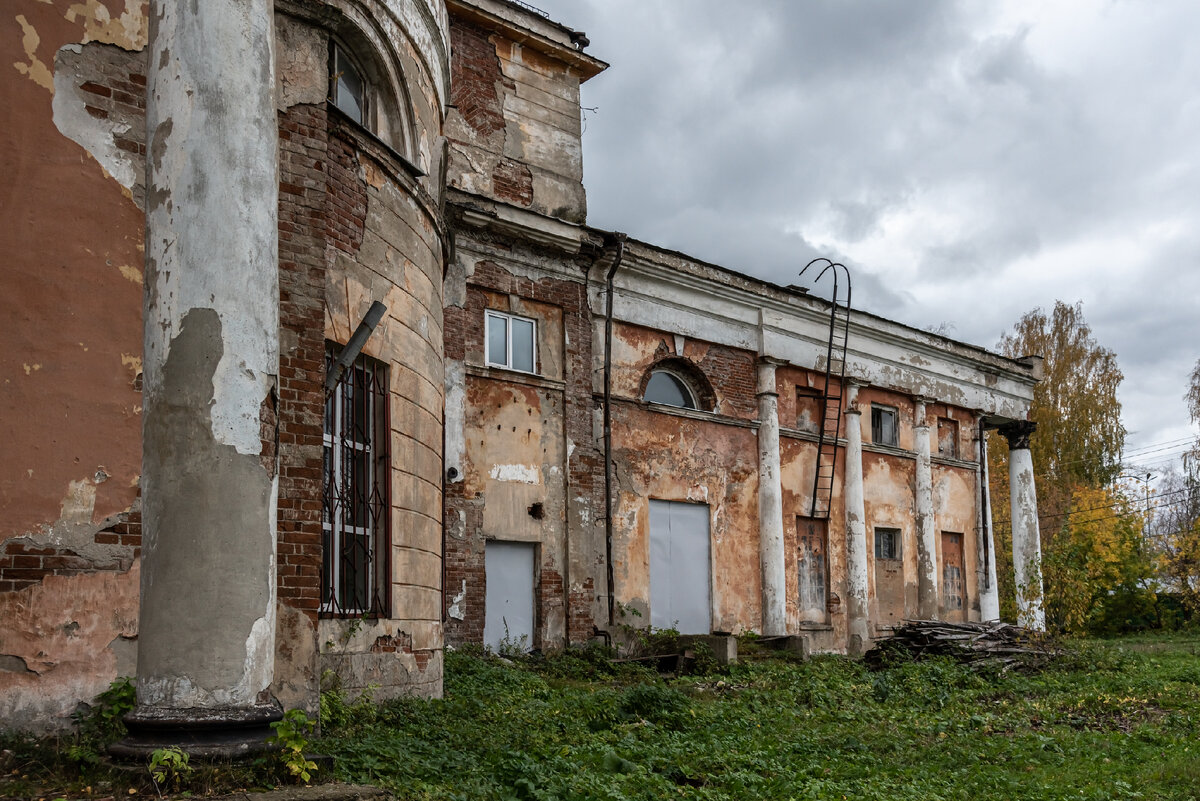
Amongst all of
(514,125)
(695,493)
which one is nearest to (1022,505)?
(695,493)

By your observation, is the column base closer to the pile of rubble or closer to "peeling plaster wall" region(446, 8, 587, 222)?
"peeling plaster wall" region(446, 8, 587, 222)

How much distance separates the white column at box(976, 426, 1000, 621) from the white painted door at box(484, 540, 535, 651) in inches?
507

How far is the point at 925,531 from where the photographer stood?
2238 centimetres

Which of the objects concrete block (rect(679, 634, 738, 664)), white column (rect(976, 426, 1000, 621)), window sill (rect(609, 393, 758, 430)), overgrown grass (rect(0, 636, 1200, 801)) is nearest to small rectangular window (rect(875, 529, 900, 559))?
white column (rect(976, 426, 1000, 621))

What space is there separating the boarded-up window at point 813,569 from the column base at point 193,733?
16306 mm

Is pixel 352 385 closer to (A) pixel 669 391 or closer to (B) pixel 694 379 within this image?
(A) pixel 669 391

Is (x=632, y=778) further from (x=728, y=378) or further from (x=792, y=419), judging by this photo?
(x=792, y=419)

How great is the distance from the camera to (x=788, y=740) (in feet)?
29.2

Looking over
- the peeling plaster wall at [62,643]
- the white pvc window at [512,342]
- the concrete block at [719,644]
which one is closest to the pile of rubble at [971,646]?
the concrete block at [719,644]

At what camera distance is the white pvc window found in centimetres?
1538

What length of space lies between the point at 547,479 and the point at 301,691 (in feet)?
29.8

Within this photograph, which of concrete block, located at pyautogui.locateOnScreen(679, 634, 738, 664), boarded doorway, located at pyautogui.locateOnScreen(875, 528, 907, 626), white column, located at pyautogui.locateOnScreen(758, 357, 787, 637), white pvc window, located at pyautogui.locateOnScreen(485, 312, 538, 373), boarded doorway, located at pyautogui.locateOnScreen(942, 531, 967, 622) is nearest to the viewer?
white pvc window, located at pyautogui.locateOnScreen(485, 312, 538, 373)

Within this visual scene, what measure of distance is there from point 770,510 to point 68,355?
14524 mm

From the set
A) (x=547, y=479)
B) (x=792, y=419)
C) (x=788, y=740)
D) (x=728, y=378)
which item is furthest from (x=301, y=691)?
(x=792, y=419)
